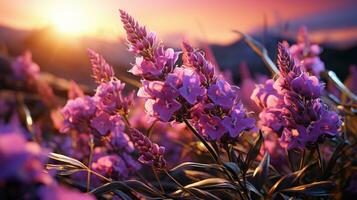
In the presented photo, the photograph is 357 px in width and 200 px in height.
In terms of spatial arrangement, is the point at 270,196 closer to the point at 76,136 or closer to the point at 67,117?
the point at 67,117

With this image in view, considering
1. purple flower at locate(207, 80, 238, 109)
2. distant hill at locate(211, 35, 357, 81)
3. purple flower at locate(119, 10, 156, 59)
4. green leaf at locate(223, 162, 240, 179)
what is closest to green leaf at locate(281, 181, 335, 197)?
green leaf at locate(223, 162, 240, 179)

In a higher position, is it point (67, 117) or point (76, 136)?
point (67, 117)

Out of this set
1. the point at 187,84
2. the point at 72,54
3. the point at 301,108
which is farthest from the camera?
the point at 72,54

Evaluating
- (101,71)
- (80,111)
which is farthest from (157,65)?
(80,111)

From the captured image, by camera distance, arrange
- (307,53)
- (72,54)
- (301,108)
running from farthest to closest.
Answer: (72,54) < (307,53) < (301,108)

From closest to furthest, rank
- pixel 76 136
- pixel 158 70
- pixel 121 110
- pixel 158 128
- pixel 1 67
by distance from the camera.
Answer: pixel 158 70
pixel 121 110
pixel 76 136
pixel 158 128
pixel 1 67

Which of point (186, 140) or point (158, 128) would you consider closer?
point (186, 140)

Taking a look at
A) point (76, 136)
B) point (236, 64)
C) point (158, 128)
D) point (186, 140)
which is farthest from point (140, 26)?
point (236, 64)

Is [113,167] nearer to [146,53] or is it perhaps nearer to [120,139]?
[120,139]
